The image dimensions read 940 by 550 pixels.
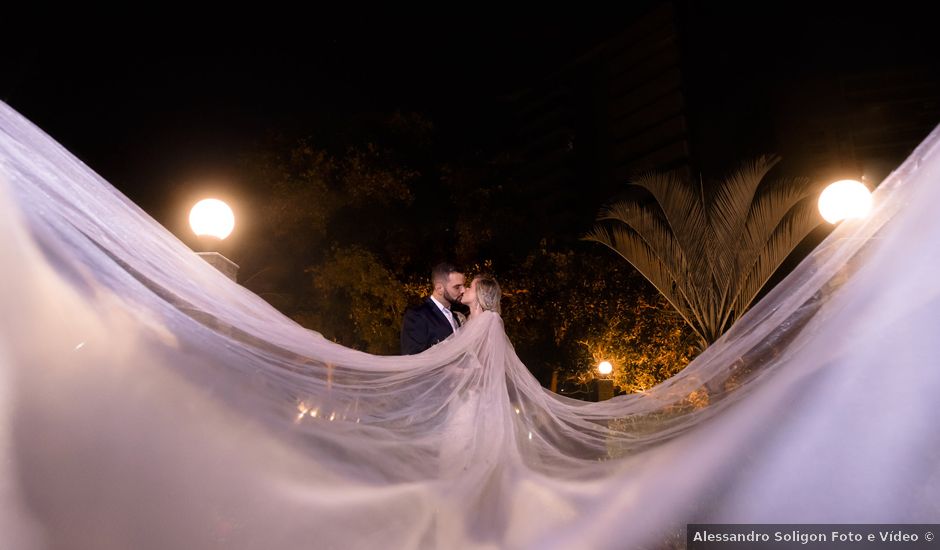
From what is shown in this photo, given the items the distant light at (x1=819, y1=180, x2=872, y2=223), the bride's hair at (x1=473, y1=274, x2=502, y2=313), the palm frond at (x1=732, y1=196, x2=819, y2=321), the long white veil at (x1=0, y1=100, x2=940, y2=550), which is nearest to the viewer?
the long white veil at (x1=0, y1=100, x2=940, y2=550)

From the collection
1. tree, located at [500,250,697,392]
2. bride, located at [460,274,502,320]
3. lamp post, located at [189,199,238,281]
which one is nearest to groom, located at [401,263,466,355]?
bride, located at [460,274,502,320]

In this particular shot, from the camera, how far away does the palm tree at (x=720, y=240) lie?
342 inches

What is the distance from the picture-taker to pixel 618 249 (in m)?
10.0

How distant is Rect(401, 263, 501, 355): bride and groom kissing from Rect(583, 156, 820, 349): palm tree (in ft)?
16.4

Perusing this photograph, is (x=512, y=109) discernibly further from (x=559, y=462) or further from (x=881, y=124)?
(x=559, y=462)

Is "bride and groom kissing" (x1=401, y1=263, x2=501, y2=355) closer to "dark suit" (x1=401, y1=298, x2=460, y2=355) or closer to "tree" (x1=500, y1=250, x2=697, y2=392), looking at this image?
"dark suit" (x1=401, y1=298, x2=460, y2=355)

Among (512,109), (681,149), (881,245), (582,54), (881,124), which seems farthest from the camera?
(512,109)

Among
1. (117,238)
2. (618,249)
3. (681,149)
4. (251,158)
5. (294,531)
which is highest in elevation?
(681,149)

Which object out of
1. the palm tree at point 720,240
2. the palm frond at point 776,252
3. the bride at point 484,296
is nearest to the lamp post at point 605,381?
the palm tree at point 720,240

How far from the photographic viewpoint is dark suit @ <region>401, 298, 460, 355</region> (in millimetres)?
4906

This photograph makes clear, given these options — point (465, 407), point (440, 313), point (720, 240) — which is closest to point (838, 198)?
point (720, 240)

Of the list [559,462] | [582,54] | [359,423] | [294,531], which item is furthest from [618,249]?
[582,54]

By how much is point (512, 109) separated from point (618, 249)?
12151mm

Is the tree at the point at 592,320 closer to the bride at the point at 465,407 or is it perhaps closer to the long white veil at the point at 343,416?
the bride at the point at 465,407
